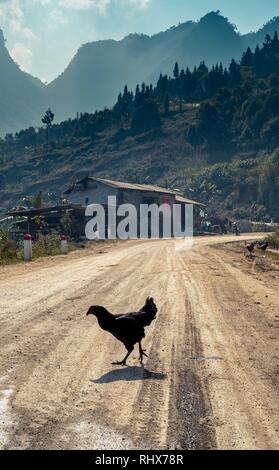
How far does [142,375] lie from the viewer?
540 centimetres

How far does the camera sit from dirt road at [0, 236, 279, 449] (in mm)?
3871

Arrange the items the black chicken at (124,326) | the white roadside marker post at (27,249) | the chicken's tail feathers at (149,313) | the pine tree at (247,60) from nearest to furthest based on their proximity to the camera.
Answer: the black chicken at (124,326) < the chicken's tail feathers at (149,313) < the white roadside marker post at (27,249) < the pine tree at (247,60)

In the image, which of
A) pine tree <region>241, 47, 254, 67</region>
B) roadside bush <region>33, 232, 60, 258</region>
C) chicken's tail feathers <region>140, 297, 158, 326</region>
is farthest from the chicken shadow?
pine tree <region>241, 47, 254, 67</region>

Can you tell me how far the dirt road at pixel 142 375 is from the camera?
3.87 metres

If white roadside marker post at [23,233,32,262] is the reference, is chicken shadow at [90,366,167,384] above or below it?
below

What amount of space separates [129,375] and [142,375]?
0.47 feet

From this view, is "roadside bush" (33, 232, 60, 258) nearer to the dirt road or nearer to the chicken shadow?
the dirt road

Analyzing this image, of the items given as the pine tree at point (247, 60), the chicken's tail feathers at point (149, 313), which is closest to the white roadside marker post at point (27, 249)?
the chicken's tail feathers at point (149, 313)

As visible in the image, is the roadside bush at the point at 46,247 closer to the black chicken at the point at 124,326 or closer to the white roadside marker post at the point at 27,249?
the white roadside marker post at the point at 27,249

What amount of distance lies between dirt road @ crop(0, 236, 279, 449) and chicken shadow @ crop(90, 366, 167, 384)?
11 mm

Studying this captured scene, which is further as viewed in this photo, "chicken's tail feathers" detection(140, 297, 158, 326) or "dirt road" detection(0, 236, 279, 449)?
"chicken's tail feathers" detection(140, 297, 158, 326)

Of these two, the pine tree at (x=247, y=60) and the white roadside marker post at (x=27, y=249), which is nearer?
the white roadside marker post at (x=27, y=249)

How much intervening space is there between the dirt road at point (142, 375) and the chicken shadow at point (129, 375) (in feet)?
0.04

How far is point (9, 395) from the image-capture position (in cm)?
463
